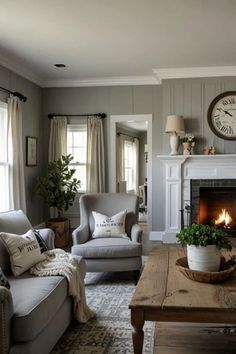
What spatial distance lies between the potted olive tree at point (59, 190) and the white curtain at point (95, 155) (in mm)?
395

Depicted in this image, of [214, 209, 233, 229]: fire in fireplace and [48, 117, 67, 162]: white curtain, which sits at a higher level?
[48, 117, 67, 162]: white curtain

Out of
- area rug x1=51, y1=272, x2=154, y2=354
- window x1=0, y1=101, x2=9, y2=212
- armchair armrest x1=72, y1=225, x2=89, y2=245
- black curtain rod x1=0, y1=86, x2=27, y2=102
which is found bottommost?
area rug x1=51, y1=272, x2=154, y2=354

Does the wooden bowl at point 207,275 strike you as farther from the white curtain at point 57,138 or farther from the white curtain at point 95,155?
the white curtain at point 57,138

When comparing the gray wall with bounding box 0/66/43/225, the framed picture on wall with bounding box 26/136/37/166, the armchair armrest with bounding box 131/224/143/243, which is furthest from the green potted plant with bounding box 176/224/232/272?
the framed picture on wall with bounding box 26/136/37/166

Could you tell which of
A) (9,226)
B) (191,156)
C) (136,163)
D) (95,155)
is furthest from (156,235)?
(136,163)

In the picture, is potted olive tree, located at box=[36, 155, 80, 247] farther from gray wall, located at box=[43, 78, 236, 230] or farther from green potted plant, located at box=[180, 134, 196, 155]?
green potted plant, located at box=[180, 134, 196, 155]

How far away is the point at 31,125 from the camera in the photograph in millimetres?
5848

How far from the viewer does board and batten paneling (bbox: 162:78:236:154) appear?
5.57m

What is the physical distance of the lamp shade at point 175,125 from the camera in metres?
5.39

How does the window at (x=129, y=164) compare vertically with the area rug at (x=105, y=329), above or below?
above

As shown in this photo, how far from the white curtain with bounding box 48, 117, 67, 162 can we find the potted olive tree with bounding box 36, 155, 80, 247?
1.42 feet

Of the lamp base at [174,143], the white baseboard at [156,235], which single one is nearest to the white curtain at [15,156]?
the white baseboard at [156,235]

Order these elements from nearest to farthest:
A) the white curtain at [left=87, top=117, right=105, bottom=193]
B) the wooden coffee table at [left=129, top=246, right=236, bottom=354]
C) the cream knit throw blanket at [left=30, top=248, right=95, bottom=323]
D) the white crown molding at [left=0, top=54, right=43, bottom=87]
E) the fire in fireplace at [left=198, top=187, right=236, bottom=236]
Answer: the wooden coffee table at [left=129, top=246, right=236, bottom=354], the cream knit throw blanket at [left=30, top=248, right=95, bottom=323], the white crown molding at [left=0, top=54, right=43, bottom=87], the fire in fireplace at [left=198, top=187, right=236, bottom=236], the white curtain at [left=87, top=117, right=105, bottom=193]

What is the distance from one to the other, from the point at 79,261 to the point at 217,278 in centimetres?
126
